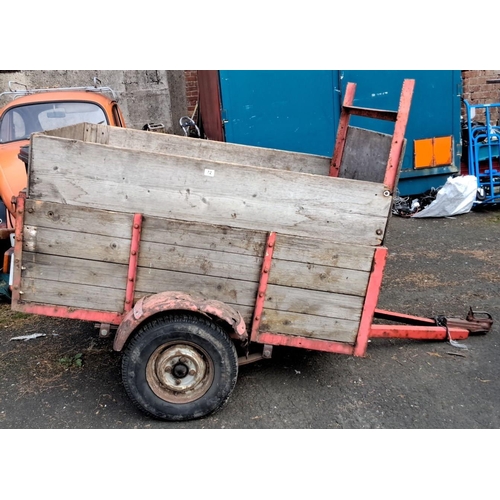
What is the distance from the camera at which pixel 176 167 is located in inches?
118

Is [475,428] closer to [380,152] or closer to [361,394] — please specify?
[361,394]

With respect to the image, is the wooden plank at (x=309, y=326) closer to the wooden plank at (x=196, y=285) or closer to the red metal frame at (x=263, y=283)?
the red metal frame at (x=263, y=283)

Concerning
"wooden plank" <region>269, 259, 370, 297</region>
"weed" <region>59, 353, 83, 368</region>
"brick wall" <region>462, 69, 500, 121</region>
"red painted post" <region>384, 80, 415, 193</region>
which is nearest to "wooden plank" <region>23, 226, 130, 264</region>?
"wooden plank" <region>269, 259, 370, 297</region>

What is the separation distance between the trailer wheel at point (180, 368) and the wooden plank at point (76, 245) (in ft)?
1.56

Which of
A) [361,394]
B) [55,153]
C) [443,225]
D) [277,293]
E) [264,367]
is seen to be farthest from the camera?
[443,225]

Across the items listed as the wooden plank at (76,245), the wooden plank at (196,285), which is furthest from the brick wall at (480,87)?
the wooden plank at (76,245)

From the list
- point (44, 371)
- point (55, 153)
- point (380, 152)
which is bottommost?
point (44, 371)

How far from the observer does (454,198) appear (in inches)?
313

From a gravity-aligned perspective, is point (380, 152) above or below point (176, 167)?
above

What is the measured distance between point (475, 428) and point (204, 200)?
7.00 feet

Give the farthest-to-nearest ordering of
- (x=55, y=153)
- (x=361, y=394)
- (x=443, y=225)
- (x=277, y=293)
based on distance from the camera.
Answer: (x=443, y=225)
(x=361, y=394)
(x=277, y=293)
(x=55, y=153)

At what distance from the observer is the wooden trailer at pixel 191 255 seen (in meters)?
3.01

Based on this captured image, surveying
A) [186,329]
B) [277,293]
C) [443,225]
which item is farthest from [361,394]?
[443,225]

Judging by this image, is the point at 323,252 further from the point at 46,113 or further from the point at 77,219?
the point at 46,113
